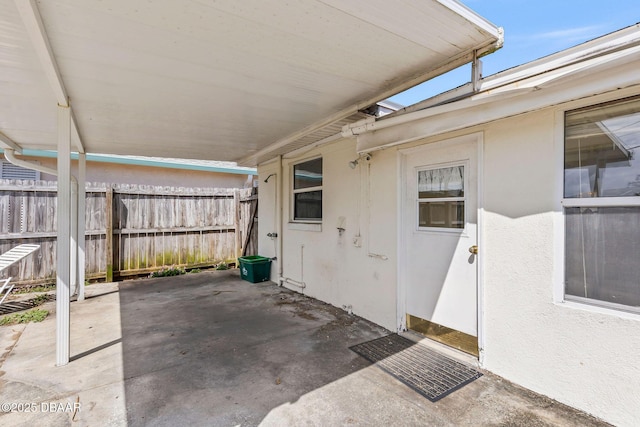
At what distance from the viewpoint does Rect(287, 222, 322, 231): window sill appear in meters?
5.07

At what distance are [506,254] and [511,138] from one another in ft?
3.20

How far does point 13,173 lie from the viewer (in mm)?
6691

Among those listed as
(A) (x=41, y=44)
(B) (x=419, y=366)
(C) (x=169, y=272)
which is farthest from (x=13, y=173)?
(B) (x=419, y=366)

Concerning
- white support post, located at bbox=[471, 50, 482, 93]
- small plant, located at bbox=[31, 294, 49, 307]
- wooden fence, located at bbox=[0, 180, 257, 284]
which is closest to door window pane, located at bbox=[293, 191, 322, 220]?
wooden fence, located at bbox=[0, 180, 257, 284]

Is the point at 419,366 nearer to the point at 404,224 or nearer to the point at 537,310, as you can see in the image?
the point at 537,310

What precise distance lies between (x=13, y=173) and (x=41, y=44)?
6.77 meters

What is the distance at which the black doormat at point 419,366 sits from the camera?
2488mm

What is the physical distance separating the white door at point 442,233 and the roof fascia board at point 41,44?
3225mm

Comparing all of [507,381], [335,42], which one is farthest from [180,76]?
[507,381]

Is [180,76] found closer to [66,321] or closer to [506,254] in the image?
[66,321]

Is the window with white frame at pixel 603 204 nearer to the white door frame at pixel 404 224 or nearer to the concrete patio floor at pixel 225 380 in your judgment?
the white door frame at pixel 404 224

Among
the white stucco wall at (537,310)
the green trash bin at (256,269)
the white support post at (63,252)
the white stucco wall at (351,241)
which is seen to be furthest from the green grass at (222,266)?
the white stucco wall at (537,310)

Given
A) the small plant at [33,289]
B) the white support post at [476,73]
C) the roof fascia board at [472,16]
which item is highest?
the roof fascia board at [472,16]

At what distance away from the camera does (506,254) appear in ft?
8.46
